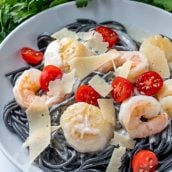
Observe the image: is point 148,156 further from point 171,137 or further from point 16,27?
→ point 16,27

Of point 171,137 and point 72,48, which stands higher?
point 72,48

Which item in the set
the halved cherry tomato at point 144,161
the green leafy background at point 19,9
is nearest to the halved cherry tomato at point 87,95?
the halved cherry tomato at point 144,161

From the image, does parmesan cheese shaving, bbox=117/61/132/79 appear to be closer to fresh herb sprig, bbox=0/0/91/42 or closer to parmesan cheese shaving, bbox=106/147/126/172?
parmesan cheese shaving, bbox=106/147/126/172

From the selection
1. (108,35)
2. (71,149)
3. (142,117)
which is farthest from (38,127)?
(108,35)

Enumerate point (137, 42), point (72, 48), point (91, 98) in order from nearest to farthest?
point (91, 98) < point (72, 48) < point (137, 42)

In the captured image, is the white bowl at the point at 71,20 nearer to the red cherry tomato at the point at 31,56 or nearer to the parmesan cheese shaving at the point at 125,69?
the red cherry tomato at the point at 31,56

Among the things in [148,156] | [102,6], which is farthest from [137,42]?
[148,156]

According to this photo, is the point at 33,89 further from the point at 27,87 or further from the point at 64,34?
the point at 64,34
